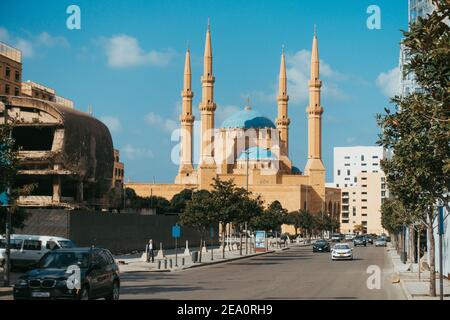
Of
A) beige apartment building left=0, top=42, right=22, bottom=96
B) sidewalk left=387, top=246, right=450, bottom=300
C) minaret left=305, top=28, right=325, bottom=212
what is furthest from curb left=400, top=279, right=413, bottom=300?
minaret left=305, top=28, right=325, bottom=212

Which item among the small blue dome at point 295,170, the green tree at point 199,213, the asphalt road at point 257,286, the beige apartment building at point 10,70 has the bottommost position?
the asphalt road at point 257,286

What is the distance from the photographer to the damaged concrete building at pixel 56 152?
2810 inches

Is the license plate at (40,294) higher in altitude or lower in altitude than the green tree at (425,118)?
lower

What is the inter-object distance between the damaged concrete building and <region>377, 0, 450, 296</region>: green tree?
49.0 meters

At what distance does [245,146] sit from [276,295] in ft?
451

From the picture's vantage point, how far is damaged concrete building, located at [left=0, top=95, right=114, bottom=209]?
71375mm

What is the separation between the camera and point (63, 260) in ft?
64.2

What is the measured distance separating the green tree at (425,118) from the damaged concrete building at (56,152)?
161ft

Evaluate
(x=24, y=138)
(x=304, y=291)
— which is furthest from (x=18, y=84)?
(x=304, y=291)

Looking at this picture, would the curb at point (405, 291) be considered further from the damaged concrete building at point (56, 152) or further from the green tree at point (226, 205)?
the damaged concrete building at point (56, 152)

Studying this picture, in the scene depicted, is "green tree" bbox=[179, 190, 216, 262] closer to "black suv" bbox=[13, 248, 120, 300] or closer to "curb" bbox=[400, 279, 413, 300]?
"curb" bbox=[400, 279, 413, 300]

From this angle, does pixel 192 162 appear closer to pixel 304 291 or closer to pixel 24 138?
pixel 24 138

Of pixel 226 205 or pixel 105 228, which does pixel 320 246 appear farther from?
pixel 105 228

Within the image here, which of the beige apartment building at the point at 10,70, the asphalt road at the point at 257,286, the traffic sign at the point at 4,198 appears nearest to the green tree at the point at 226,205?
the asphalt road at the point at 257,286
